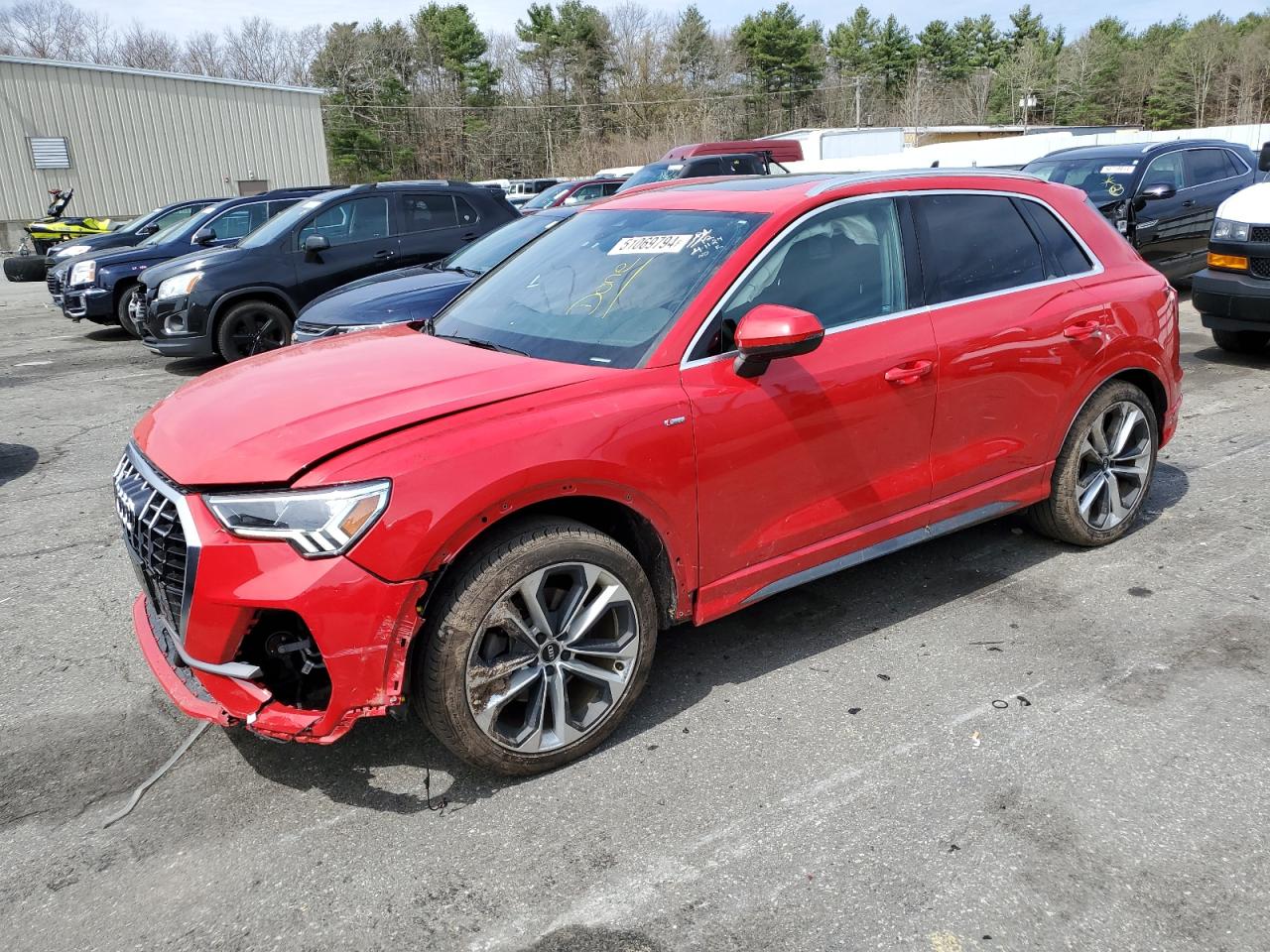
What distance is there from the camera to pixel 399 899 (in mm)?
2502

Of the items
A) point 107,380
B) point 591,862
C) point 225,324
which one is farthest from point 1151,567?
point 107,380

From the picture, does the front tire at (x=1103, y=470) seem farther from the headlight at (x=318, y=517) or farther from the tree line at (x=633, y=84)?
the tree line at (x=633, y=84)

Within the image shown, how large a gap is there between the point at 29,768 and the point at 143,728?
346 mm

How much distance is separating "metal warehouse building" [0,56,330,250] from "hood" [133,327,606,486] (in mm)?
33855

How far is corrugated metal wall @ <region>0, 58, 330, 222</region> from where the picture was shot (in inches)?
1206

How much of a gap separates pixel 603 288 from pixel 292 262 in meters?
7.20

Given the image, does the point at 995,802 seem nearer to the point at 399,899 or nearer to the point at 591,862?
Answer: the point at 591,862

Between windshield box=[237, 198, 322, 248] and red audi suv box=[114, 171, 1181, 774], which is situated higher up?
windshield box=[237, 198, 322, 248]

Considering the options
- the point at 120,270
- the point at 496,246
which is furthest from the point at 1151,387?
the point at 120,270

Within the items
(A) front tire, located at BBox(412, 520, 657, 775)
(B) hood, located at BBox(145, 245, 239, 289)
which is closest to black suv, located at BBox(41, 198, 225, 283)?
(B) hood, located at BBox(145, 245, 239, 289)

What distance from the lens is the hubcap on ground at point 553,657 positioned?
2.83m

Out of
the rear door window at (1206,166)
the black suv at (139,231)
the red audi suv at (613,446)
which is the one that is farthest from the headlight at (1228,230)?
the black suv at (139,231)

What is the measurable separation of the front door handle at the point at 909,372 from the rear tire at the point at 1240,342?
22.8ft

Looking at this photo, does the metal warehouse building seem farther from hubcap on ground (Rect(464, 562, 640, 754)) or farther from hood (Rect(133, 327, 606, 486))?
hubcap on ground (Rect(464, 562, 640, 754))
